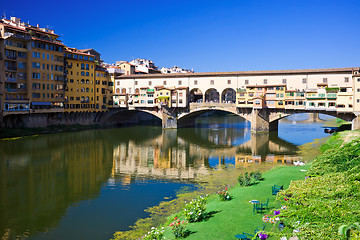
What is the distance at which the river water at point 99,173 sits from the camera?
692 inches

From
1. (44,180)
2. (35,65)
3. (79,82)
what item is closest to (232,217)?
(44,180)

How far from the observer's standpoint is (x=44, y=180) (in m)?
26.0

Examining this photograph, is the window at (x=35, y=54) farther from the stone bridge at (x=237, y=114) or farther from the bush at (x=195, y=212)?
the bush at (x=195, y=212)

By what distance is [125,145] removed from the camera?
4506 centimetres

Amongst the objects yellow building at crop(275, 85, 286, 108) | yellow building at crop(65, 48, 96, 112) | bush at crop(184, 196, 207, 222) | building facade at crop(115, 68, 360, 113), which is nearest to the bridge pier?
building facade at crop(115, 68, 360, 113)

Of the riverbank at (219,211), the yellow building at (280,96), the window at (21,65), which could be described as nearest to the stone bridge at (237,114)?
the yellow building at (280,96)

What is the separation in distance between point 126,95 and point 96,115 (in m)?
8.06

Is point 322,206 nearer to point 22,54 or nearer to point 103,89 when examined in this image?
point 22,54

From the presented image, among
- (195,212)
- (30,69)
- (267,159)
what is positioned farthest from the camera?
(30,69)

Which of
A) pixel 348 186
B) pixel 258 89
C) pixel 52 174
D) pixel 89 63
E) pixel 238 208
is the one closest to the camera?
pixel 348 186

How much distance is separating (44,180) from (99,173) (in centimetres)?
466

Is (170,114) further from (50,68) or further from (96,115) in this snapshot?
(50,68)

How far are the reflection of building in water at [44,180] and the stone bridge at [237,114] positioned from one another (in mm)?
23638

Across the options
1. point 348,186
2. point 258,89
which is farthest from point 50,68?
point 348,186
